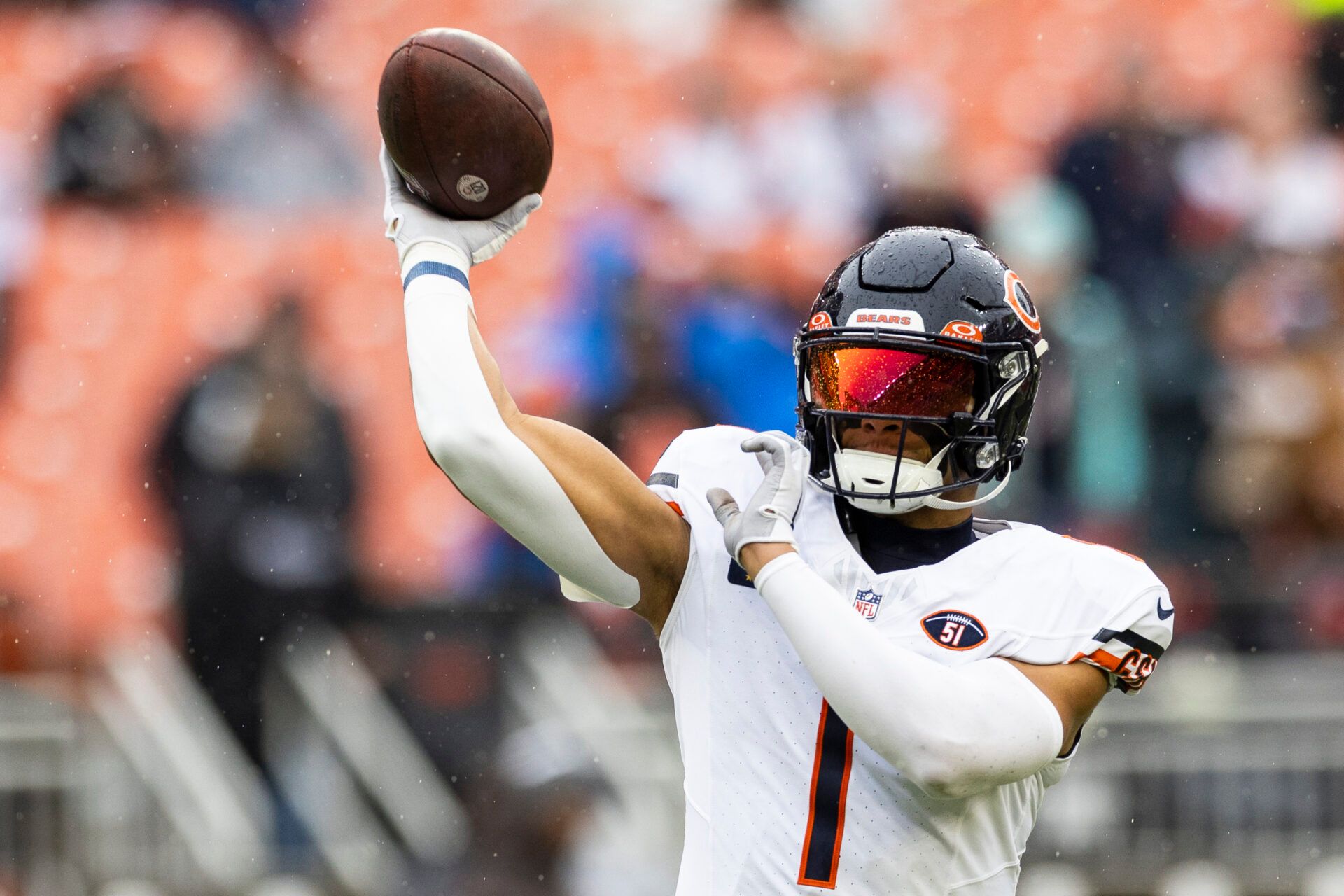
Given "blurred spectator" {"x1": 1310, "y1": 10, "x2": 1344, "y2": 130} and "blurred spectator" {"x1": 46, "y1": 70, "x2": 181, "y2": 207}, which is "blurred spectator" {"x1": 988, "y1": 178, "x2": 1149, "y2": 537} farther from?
"blurred spectator" {"x1": 46, "y1": 70, "x2": 181, "y2": 207}

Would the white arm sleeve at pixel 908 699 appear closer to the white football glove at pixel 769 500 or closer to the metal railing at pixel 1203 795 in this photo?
the white football glove at pixel 769 500

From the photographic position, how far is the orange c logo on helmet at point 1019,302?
2.21 meters

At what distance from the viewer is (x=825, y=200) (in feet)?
21.1

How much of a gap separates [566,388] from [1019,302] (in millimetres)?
3854

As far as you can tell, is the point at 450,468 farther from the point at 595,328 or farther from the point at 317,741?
the point at 595,328

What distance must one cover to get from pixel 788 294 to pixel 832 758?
428 centimetres

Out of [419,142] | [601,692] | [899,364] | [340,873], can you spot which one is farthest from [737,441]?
[340,873]

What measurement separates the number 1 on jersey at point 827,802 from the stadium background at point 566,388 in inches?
119

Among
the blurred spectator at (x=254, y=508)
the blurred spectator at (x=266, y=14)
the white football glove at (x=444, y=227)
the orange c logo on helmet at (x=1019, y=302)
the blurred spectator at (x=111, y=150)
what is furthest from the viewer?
the blurred spectator at (x=266, y=14)

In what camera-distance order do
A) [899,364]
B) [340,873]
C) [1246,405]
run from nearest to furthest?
1. [899,364]
2. [340,873]
3. [1246,405]

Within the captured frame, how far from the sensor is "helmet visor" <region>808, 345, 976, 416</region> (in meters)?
2.12

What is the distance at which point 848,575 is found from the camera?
211 centimetres

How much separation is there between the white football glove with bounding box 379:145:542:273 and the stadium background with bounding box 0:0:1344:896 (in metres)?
3.11

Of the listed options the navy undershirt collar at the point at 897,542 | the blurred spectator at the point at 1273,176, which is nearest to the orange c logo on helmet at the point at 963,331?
the navy undershirt collar at the point at 897,542
